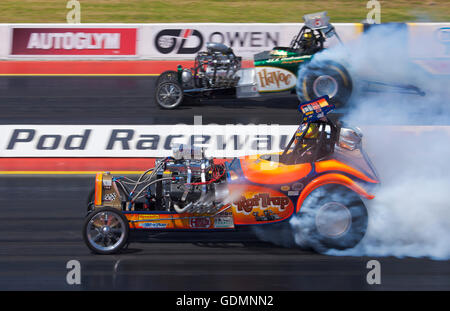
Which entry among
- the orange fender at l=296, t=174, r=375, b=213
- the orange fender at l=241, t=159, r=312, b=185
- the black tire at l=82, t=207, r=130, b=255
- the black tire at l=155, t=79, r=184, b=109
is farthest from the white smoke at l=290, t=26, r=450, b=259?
the black tire at l=155, t=79, r=184, b=109

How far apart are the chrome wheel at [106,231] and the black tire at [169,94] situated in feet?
20.7

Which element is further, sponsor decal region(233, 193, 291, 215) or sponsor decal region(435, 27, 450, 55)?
sponsor decal region(435, 27, 450, 55)

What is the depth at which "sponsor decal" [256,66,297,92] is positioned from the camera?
1255cm

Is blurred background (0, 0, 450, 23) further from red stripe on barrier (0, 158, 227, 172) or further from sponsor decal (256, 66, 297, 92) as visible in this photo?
red stripe on barrier (0, 158, 227, 172)

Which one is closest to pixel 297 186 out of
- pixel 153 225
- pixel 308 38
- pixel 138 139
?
pixel 153 225

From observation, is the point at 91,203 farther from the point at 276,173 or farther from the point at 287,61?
the point at 287,61

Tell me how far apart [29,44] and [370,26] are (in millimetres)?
9537

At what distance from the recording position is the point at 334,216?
709 centimetres

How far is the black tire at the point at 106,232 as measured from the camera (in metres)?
6.92

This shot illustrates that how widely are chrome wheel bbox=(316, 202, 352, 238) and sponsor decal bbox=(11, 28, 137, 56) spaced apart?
10.9 m

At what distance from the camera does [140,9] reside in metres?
20.3

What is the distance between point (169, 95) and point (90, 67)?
4044 millimetres

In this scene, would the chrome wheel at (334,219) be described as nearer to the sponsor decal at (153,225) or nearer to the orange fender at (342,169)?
the orange fender at (342,169)

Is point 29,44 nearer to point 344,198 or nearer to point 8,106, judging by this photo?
point 8,106
